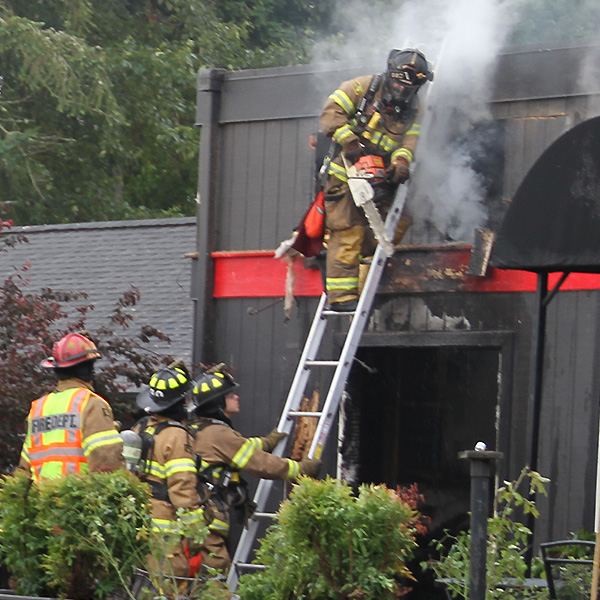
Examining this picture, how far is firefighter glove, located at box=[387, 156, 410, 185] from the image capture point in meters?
8.77

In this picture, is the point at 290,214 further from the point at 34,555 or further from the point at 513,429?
the point at 34,555

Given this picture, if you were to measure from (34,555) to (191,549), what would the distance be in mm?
1316

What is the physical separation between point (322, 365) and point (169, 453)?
158 cm

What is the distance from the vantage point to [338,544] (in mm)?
5723

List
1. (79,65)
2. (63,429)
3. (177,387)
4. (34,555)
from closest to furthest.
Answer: (34,555) → (63,429) → (177,387) → (79,65)

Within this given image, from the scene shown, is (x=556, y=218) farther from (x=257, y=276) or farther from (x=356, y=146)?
(x=257, y=276)

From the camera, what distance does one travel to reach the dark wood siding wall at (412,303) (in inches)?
342

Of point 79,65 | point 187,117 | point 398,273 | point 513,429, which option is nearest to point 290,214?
point 398,273

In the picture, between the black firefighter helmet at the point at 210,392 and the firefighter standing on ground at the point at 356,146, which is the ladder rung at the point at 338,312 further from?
the black firefighter helmet at the point at 210,392

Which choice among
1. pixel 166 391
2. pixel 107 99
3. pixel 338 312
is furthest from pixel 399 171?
pixel 107 99

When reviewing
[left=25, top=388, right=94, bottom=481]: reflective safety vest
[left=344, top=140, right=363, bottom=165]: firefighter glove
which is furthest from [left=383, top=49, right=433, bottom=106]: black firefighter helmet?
[left=25, top=388, right=94, bottom=481]: reflective safety vest

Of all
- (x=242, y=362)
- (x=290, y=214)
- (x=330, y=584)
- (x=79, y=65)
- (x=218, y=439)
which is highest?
(x=79, y=65)

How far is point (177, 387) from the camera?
7.79 metres

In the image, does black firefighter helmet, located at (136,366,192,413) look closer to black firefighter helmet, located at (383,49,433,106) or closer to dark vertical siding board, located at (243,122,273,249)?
black firefighter helmet, located at (383,49,433,106)
